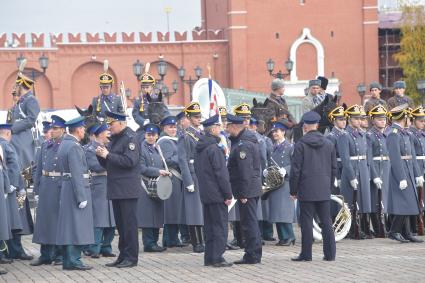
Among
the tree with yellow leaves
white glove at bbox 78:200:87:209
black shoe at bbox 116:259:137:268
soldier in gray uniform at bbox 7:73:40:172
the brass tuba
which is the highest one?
the tree with yellow leaves

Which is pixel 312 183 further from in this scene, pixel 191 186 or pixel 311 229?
pixel 191 186

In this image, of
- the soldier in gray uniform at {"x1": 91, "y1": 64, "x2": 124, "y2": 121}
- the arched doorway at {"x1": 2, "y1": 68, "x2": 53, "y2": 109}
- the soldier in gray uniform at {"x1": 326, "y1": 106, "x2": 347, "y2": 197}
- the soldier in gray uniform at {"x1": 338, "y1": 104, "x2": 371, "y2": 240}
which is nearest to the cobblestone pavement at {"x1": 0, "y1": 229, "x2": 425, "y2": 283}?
the soldier in gray uniform at {"x1": 338, "y1": 104, "x2": 371, "y2": 240}

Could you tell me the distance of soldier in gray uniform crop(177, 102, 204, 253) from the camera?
15.6 meters

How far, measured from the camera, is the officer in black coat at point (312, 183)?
46.1ft

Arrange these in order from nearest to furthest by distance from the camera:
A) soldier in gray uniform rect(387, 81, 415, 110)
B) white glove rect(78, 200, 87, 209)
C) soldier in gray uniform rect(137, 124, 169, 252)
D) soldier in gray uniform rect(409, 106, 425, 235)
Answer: white glove rect(78, 200, 87, 209)
soldier in gray uniform rect(137, 124, 169, 252)
soldier in gray uniform rect(409, 106, 425, 235)
soldier in gray uniform rect(387, 81, 415, 110)

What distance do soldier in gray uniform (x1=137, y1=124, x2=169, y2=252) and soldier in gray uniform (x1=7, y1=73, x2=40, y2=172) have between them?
1774mm

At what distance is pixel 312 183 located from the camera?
46.3ft

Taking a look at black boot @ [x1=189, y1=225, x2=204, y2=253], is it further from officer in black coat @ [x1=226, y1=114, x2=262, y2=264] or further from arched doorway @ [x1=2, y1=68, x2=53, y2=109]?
arched doorway @ [x1=2, y1=68, x2=53, y2=109]

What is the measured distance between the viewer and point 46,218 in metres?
13.8

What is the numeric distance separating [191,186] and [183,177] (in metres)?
0.18

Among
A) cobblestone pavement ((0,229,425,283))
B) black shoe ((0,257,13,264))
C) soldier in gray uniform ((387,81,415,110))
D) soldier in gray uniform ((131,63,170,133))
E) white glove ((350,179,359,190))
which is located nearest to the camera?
cobblestone pavement ((0,229,425,283))

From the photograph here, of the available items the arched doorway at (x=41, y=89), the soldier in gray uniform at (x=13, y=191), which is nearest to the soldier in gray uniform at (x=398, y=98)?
the soldier in gray uniform at (x=13, y=191)

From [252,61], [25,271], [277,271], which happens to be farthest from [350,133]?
[252,61]

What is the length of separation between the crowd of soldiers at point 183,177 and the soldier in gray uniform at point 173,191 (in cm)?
1
